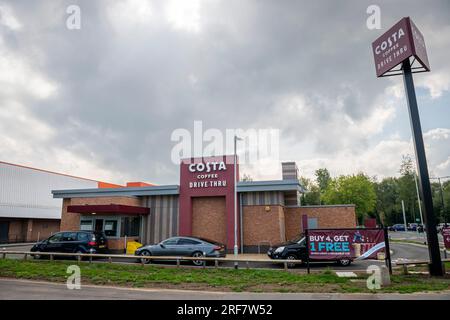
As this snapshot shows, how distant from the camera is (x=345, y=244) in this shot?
1166 centimetres

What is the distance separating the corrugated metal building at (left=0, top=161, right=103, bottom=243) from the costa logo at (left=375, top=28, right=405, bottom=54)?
38.3 meters

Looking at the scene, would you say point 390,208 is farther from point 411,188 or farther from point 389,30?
point 389,30

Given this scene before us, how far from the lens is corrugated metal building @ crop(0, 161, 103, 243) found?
3600cm

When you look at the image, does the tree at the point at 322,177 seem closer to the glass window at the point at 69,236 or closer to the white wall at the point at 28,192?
the white wall at the point at 28,192

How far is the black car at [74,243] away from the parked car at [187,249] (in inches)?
107

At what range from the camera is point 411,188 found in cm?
6019

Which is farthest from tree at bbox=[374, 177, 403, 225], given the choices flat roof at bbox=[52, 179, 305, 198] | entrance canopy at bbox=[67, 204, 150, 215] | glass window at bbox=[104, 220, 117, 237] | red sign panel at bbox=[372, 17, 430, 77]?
glass window at bbox=[104, 220, 117, 237]

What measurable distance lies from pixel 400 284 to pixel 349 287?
173cm

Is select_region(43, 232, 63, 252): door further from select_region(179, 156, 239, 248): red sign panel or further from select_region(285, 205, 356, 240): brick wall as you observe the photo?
select_region(285, 205, 356, 240): brick wall

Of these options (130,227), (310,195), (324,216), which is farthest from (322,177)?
(130,227)

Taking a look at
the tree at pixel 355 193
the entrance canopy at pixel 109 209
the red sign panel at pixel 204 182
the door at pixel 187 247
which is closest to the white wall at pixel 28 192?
the entrance canopy at pixel 109 209

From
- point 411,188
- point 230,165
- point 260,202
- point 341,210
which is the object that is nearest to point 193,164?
point 230,165

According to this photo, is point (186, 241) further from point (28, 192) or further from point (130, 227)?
point (28, 192)

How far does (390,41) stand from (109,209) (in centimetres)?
1759
